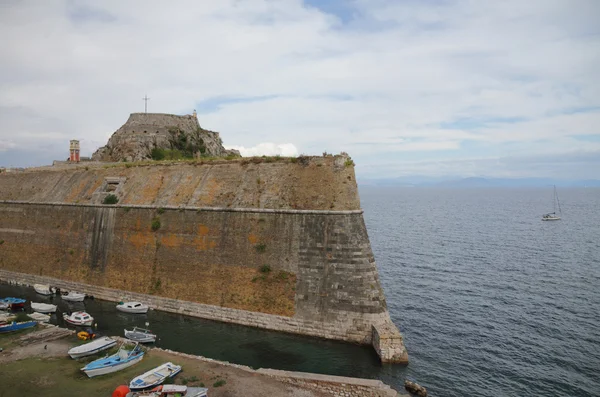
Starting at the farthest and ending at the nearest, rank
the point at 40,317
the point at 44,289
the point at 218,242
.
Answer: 1. the point at 44,289
2. the point at 218,242
3. the point at 40,317

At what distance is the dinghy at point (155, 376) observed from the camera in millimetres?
17234

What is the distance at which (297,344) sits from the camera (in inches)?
934

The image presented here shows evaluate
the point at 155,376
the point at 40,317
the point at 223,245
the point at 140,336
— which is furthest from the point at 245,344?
the point at 40,317

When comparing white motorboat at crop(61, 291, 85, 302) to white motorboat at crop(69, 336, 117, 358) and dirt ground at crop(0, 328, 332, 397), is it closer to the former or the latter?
dirt ground at crop(0, 328, 332, 397)

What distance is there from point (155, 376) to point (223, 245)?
1140 centimetres

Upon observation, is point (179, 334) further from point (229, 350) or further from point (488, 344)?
Answer: point (488, 344)

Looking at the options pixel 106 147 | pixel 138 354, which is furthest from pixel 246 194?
pixel 106 147

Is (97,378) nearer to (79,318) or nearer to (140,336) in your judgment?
(140,336)

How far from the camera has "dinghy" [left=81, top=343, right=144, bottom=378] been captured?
19.0m

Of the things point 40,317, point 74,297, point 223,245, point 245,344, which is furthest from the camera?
point 74,297

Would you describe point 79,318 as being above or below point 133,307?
below

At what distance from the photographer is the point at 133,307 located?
28.6 metres

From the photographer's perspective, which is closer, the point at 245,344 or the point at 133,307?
the point at 245,344

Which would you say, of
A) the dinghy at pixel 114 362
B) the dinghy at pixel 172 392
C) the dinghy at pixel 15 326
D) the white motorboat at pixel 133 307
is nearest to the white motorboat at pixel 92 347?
the dinghy at pixel 114 362
